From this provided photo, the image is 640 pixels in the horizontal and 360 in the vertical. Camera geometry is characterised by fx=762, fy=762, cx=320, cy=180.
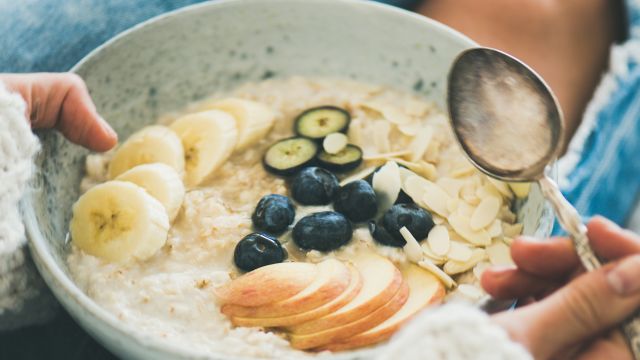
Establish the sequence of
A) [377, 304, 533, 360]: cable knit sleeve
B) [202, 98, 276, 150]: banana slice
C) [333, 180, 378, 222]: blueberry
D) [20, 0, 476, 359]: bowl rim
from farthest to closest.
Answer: [202, 98, 276, 150]: banana slice, [333, 180, 378, 222]: blueberry, [20, 0, 476, 359]: bowl rim, [377, 304, 533, 360]: cable knit sleeve

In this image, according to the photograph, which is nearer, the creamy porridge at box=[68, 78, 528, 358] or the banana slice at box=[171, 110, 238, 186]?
the creamy porridge at box=[68, 78, 528, 358]

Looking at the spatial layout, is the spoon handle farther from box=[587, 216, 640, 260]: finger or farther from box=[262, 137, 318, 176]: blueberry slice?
box=[262, 137, 318, 176]: blueberry slice

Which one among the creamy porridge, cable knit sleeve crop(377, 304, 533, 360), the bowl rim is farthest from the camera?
the creamy porridge

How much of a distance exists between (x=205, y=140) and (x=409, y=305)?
353 mm

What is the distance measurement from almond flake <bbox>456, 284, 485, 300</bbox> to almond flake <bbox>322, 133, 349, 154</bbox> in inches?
9.9

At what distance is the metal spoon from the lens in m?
0.80

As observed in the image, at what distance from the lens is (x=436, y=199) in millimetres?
911

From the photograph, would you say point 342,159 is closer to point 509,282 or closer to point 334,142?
point 334,142

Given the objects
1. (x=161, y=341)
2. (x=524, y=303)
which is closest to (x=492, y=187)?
(x=524, y=303)

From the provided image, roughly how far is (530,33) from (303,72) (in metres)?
0.36

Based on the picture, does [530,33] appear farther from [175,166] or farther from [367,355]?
[367,355]

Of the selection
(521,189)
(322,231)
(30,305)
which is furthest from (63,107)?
(521,189)

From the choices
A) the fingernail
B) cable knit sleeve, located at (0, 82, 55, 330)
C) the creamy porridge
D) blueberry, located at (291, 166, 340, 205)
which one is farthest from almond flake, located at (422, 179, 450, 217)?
cable knit sleeve, located at (0, 82, 55, 330)

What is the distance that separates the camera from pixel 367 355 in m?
0.66
